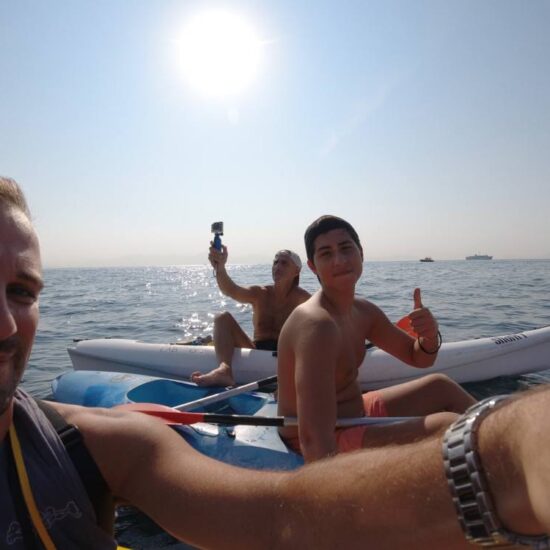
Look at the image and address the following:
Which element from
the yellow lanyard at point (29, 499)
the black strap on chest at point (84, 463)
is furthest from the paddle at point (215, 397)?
the yellow lanyard at point (29, 499)

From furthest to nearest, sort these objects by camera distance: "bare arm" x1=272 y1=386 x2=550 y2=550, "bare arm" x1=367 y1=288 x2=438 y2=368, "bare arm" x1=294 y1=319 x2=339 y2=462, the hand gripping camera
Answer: the hand gripping camera
"bare arm" x1=367 y1=288 x2=438 y2=368
"bare arm" x1=294 y1=319 x2=339 y2=462
"bare arm" x1=272 y1=386 x2=550 y2=550

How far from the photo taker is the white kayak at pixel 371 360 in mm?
5320

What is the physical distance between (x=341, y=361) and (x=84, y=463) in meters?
1.58

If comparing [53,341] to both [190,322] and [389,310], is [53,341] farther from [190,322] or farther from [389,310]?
[389,310]

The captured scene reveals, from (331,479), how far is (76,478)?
72 cm

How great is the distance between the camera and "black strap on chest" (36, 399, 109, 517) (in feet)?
4.02

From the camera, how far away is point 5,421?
3.86 ft

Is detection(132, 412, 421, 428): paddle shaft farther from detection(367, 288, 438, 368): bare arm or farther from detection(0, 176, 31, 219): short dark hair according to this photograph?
detection(0, 176, 31, 219): short dark hair

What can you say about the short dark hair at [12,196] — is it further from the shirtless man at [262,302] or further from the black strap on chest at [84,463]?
the shirtless man at [262,302]

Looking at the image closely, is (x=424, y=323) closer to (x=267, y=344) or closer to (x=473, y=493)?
(x=473, y=493)

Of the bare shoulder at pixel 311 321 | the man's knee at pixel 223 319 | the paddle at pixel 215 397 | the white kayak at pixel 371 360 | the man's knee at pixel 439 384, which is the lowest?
the white kayak at pixel 371 360

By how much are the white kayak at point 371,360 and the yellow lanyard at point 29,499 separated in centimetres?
414

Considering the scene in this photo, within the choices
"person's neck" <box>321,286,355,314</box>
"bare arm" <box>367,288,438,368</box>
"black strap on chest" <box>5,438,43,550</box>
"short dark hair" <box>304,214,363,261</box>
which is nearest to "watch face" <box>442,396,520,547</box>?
"black strap on chest" <box>5,438,43,550</box>

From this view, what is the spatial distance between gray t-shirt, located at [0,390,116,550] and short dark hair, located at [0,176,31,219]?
55 cm
